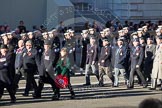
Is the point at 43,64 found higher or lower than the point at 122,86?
higher

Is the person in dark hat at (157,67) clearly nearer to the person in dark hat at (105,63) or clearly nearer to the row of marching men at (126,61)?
the row of marching men at (126,61)

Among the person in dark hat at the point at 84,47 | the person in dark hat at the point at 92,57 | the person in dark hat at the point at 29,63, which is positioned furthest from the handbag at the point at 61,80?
the person in dark hat at the point at 84,47

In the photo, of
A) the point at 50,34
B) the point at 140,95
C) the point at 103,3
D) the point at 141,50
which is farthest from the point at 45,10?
the point at 140,95

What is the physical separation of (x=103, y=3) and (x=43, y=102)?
21.0m

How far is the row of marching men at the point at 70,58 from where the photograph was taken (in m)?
11.2

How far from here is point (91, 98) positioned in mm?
11805

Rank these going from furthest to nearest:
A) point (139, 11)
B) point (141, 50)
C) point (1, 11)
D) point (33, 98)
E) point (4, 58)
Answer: point (139, 11) → point (1, 11) → point (141, 50) → point (33, 98) → point (4, 58)

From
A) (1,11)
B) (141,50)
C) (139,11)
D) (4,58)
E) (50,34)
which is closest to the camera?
(4,58)

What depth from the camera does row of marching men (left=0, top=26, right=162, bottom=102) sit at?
11.2m

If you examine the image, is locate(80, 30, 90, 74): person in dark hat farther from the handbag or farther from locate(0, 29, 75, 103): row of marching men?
the handbag

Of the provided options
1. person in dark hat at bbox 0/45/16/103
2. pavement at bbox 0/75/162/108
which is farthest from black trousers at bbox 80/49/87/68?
person in dark hat at bbox 0/45/16/103

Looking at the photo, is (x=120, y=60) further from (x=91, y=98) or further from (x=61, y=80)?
(x=61, y=80)

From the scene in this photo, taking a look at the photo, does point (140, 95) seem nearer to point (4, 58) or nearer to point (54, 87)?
point (54, 87)

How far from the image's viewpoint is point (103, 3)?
31391mm
